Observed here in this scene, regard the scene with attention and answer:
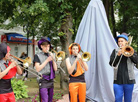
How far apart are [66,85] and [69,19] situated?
2705 millimetres

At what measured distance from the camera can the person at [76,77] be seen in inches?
162

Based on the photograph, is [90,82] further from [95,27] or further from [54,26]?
[54,26]

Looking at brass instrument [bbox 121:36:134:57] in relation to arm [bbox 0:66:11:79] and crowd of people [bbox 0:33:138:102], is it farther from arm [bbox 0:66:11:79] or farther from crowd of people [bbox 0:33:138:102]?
arm [bbox 0:66:11:79]

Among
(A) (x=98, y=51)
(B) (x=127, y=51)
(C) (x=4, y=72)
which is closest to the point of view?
(C) (x=4, y=72)

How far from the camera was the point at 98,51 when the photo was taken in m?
6.07

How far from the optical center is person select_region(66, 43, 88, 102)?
4.11 meters

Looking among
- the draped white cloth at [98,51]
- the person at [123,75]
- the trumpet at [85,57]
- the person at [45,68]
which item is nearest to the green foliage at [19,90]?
the draped white cloth at [98,51]

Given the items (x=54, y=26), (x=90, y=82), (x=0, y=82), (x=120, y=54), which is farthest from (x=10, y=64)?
(x=54, y=26)

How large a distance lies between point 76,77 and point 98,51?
82.7 inches

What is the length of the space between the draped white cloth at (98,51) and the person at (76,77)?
1773 mm

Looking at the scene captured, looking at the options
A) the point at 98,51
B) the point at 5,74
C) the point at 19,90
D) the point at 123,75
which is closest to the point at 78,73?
the point at 123,75

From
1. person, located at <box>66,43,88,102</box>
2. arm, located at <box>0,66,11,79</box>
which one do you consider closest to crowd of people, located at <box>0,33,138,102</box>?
person, located at <box>66,43,88,102</box>

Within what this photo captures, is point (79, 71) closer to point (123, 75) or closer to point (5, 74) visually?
point (123, 75)

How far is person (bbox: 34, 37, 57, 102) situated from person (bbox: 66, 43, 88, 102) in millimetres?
391
